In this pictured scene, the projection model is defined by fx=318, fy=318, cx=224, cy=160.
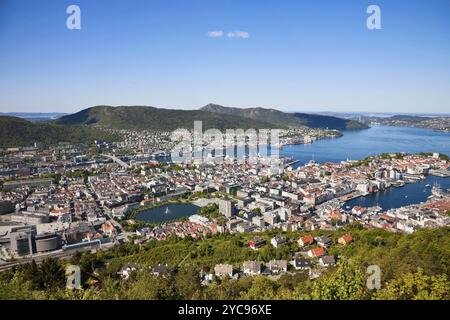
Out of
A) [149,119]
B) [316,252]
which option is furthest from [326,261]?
[149,119]

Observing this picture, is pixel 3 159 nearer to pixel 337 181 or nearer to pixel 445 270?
pixel 337 181

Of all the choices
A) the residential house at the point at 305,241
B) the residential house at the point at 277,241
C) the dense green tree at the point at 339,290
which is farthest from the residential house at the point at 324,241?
the dense green tree at the point at 339,290

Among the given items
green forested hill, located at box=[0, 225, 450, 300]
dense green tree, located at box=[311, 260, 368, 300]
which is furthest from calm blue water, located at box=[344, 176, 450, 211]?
dense green tree, located at box=[311, 260, 368, 300]

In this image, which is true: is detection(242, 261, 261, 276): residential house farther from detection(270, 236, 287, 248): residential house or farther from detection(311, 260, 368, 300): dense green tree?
detection(311, 260, 368, 300): dense green tree

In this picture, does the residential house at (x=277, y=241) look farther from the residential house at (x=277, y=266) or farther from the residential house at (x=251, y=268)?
the residential house at (x=251, y=268)

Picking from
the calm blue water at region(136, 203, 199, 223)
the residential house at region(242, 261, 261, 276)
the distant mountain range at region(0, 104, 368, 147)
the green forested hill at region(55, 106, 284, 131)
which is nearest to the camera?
the residential house at region(242, 261, 261, 276)

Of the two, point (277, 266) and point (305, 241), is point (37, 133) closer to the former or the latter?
point (305, 241)

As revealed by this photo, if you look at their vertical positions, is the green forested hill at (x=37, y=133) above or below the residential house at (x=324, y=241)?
above
